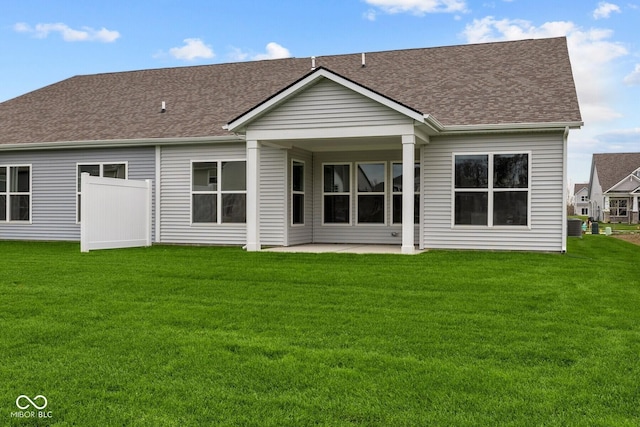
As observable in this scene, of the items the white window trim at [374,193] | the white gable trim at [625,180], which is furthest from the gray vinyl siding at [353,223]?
the white gable trim at [625,180]

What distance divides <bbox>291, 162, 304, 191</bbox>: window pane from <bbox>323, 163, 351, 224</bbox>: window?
79cm

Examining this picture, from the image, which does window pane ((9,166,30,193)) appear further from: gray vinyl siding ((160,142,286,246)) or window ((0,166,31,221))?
gray vinyl siding ((160,142,286,246))

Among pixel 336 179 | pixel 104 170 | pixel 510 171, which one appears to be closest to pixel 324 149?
pixel 336 179

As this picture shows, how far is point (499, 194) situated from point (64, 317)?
10.1m

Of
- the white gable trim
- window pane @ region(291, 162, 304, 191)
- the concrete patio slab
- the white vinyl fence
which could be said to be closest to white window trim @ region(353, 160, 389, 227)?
the concrete patio slab

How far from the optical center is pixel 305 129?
13.4 metres

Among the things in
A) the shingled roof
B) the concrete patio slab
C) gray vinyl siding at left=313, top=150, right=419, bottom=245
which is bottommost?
the concrete patio slab

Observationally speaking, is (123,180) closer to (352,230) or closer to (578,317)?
(352,230)

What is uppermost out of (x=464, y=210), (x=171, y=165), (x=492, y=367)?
(x=171, y=165)

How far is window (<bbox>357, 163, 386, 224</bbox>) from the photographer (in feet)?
52.7

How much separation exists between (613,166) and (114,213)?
54479 millimetres

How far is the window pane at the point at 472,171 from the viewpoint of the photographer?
1375 cm

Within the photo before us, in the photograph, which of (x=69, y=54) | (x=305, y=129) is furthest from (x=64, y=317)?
(x=69, y=54)

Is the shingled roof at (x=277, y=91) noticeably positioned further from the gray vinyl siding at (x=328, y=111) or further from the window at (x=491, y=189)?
the gray vinyl siding at (x=328, y=111)
